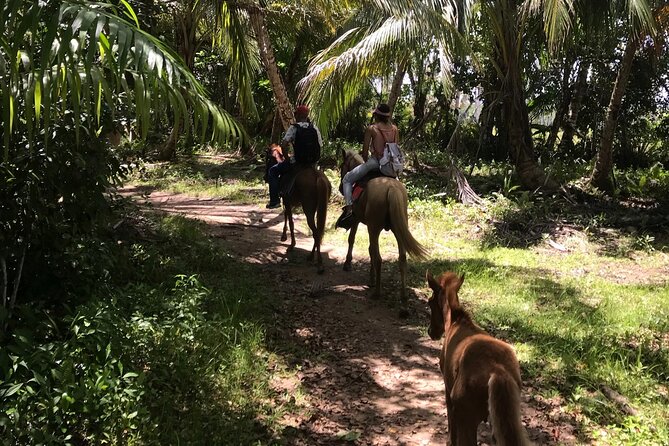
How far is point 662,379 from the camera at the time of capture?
4.79m

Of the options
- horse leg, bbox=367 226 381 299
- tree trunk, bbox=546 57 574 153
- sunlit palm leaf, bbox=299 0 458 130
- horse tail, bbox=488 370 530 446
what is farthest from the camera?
tree trunk, bbox=546 57 574 153

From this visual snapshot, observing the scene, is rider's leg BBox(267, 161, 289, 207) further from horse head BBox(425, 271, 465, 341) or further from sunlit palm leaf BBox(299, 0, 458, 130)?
horse head BBox(425, 271, 465, 341)

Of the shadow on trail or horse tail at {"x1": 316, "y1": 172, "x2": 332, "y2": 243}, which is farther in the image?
horse tail at {"x1": 316, "y1": 172, "x2": 332, "y2": 243}

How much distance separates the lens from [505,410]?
2.68m

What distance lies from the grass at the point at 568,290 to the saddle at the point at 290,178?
5.79ft

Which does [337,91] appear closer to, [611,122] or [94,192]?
[611,122]

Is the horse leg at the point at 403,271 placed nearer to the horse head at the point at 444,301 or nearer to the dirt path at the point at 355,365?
the dirt path at the point at 355,365

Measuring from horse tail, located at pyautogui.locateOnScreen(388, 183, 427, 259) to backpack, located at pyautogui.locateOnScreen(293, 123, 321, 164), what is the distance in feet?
6.02

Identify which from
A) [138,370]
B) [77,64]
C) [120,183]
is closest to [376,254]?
[120,183]

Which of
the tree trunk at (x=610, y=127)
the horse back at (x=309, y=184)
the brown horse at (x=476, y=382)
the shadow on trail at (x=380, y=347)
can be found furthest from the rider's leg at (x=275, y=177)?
the tree trunk at (x=610, y=127)

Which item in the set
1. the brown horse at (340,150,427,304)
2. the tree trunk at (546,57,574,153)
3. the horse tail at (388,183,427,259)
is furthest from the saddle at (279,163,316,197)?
the tree trunk at (546,57,574,153)

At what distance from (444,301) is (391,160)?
3.26 m

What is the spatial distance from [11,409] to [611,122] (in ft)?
39.4

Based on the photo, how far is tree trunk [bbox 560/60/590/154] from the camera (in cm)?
1593
